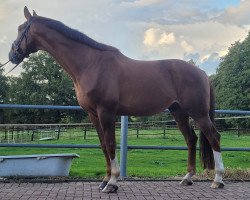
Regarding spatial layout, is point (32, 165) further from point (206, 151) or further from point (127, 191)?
point (206, 151)

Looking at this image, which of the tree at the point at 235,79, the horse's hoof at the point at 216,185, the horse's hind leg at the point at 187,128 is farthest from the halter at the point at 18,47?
the tree at the point at 235,79

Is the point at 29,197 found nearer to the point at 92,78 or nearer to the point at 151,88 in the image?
the point at 92,78

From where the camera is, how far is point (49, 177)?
6598mm

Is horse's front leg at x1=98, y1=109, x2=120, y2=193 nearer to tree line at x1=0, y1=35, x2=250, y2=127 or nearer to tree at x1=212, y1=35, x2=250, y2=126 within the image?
tree line at x1=0, y1=35, x2=250, y2=127

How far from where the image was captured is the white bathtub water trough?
6.51 metres

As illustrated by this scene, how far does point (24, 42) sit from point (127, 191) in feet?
8.61

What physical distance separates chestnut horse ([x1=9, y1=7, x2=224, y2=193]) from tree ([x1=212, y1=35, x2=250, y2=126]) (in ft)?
144

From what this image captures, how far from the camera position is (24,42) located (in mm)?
5918

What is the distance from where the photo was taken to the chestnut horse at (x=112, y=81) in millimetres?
5586

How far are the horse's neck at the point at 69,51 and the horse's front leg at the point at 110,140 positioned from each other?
76 centimetres

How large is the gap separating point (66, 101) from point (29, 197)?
53.9 meters

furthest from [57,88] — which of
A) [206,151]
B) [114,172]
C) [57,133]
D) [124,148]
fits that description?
[114,172]

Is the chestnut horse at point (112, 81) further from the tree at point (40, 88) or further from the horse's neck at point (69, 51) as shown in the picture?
the tree at point (40, 88)

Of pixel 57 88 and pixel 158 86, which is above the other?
pixel 57 88
